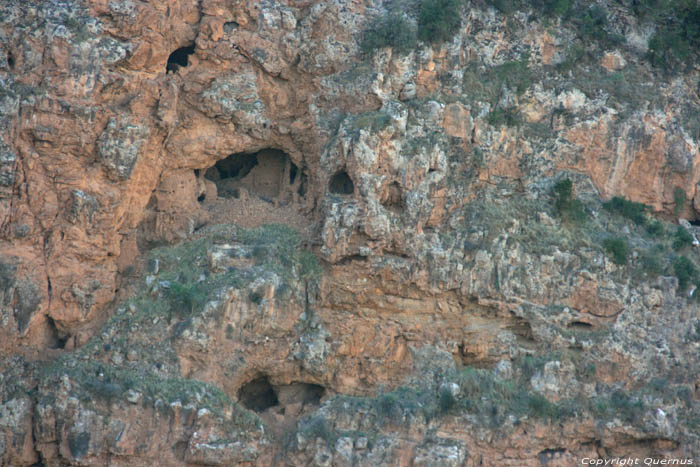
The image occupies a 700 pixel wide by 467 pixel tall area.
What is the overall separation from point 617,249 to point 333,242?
28.3 ft

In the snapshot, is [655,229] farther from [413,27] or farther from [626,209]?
[413,27]

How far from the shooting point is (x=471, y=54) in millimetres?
38469

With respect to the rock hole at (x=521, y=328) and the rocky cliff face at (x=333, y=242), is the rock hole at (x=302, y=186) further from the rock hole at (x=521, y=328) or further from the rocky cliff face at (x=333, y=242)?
the rock hole at (x=521, y=328)

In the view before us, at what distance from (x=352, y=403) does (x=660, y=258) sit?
1055 centimetres

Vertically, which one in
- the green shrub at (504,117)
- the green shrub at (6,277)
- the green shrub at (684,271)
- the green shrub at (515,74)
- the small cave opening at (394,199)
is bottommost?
the green shrub at (6,277)

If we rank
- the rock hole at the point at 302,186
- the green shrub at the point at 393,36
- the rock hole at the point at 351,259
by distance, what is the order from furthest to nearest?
1. the rock hole at the point at 302,186
2. the green shrub at the point at 393,36
3. the rock hole at the point at 351,259

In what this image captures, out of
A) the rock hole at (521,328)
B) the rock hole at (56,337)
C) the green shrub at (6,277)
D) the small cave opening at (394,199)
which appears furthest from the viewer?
the rock hole at (521,328)

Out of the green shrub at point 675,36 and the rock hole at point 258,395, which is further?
the green shrub at point 675,36

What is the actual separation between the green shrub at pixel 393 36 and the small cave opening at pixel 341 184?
4.05m

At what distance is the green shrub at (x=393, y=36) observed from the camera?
122 ft

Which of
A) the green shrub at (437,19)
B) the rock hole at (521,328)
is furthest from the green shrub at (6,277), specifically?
the rock hole at (521,328)

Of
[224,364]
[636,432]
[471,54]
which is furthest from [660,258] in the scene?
[224,364]
